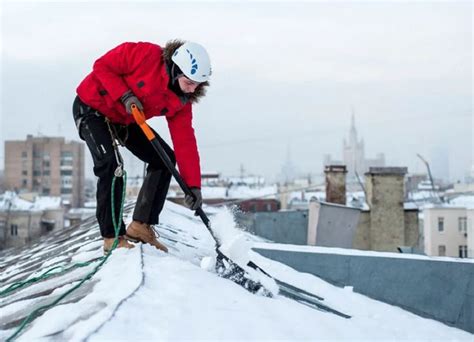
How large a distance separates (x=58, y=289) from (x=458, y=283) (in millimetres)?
3279

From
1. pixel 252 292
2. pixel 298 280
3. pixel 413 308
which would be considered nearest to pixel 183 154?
pixel 252 292

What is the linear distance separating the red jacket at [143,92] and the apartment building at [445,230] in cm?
2651

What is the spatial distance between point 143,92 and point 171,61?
27cm

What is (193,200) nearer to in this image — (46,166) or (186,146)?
(186,146)

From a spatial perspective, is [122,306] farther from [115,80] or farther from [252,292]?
[115,80]

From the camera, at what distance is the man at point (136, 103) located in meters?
3.98

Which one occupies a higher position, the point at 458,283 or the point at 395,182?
the point at 395,182

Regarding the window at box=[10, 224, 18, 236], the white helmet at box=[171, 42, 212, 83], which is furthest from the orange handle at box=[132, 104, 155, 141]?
the window at box=[10, 224, 18, 236]

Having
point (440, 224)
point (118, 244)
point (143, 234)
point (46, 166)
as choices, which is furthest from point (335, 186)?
point (46, 166)

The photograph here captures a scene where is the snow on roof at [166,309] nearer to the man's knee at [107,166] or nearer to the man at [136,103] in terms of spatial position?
the man at [136,103]

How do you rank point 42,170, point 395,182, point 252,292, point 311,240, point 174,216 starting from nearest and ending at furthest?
1. point 252,292
2. point 174,216
3. point 311,240
4. point 395,182
5. point 42,170

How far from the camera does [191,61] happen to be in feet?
13.0

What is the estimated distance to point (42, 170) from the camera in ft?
208

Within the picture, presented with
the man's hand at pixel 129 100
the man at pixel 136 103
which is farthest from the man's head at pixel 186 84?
the man's hand at pixel 129 100
